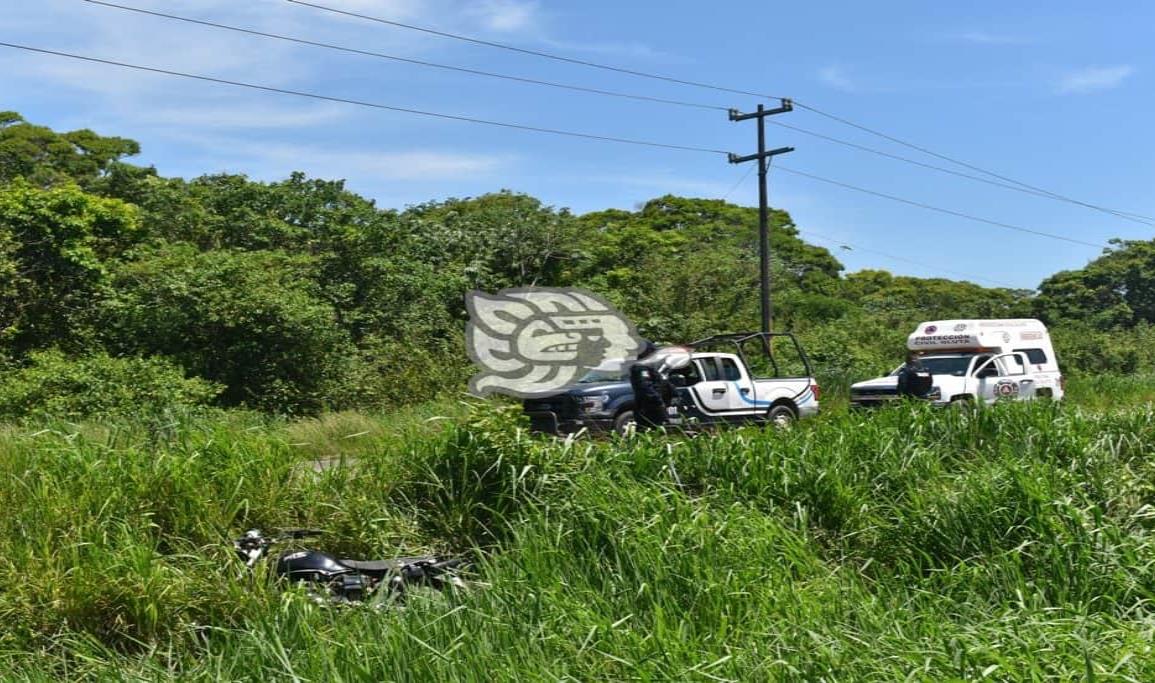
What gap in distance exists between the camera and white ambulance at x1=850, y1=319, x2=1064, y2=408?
18.3 m

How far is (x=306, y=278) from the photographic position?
23.6m

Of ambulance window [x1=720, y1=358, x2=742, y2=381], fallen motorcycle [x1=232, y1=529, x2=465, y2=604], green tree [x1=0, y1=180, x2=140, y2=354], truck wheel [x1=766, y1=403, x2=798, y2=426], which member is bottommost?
fallen motorcycle [x1=232, y1=529, x2=465, y2=604]

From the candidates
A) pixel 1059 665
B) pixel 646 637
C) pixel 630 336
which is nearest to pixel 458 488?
pixel 646 637

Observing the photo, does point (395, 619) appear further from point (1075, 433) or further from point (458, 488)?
point (1075, 433)

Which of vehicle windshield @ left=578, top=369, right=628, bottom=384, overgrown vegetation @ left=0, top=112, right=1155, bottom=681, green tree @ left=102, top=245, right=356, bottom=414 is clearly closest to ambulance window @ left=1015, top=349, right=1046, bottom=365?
vehicle windshield @ left=578, top=369, right=628, bottom=384

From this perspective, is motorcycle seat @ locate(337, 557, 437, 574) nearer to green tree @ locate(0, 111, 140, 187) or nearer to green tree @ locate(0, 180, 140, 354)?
green tree @ locate(0, 180, 140, 354)

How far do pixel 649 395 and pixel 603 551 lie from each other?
20.8ft

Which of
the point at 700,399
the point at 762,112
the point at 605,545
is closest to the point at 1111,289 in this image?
the point at 762,112

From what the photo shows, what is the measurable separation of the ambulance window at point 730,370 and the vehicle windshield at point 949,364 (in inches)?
183

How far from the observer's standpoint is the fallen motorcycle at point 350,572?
5891 millimetres

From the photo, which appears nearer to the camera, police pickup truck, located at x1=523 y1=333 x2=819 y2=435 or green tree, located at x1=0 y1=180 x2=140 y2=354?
police pickup truck, located at x1=523 y1=333 x2=819 y2=435

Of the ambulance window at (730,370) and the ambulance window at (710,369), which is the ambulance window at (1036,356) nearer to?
the ambulance window at (730,370)

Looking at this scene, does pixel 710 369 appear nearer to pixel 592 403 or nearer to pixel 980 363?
pixel 592 403

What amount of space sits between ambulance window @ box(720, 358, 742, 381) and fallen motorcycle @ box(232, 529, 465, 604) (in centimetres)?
983
